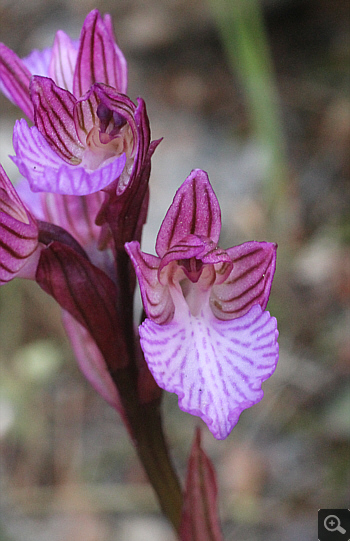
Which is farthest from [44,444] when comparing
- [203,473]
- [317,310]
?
[203,473]

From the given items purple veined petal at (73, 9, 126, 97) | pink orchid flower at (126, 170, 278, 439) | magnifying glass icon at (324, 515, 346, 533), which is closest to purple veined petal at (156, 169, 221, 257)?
pink orchid flower at (126, 170, 278, 439)

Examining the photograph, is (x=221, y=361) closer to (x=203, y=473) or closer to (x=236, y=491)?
(x=203, y=473)

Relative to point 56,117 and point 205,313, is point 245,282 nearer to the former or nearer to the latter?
point 205,313

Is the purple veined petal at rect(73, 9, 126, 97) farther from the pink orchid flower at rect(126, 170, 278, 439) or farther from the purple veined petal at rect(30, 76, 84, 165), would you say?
the pink orchid flower at rect(126, 170, 278, 439)

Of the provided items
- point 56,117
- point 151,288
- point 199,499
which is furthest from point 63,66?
point 199,499

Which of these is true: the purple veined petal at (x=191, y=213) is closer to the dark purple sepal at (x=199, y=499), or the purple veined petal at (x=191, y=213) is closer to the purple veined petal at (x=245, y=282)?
the purple veined petal at (x=245, y=282)

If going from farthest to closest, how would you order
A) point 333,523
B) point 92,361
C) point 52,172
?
point 333,523
point 92,361
point 52,172

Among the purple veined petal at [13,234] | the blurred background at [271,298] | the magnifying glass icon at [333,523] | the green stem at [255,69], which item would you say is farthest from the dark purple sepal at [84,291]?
the green stem at [255,69]
